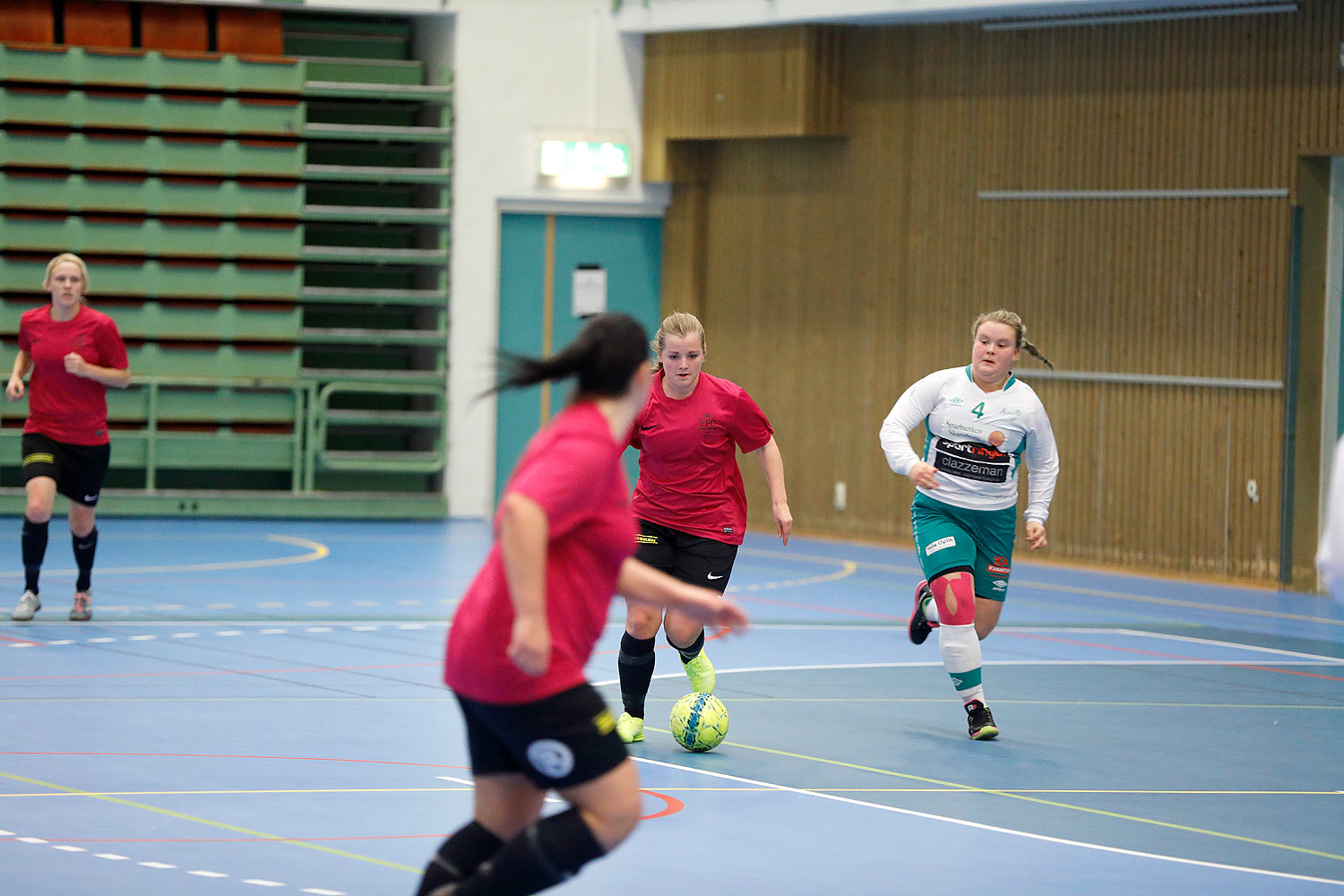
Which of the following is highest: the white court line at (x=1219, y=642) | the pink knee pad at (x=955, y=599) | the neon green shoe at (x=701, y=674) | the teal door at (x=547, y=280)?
the teal door at (x=547, y=280)

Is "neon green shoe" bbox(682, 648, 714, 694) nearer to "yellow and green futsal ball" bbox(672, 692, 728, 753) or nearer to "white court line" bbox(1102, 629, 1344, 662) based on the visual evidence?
"yellow and green futsal ball" bbox(672, 692, 728, 753)

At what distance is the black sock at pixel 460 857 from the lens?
418 centimetres

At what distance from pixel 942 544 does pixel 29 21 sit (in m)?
12.3

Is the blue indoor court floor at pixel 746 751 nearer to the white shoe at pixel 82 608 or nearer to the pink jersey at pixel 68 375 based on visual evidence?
the white shoe at pixel 82 608

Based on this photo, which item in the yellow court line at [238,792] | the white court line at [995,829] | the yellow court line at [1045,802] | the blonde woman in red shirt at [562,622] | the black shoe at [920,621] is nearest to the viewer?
the blonde woman in red shirt at [562,622]

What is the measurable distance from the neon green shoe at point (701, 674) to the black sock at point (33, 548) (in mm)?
4583

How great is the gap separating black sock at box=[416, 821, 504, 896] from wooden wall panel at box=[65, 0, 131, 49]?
47.0 feet

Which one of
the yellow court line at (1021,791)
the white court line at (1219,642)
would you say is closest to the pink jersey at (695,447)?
the yellow court line at (1021,791)

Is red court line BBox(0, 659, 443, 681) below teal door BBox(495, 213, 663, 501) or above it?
below

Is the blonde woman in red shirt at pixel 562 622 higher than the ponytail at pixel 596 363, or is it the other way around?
the ponytail at pixel 596 363

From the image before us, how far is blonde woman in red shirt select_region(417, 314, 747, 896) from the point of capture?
3.89m

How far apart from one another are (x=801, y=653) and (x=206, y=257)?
905 cm

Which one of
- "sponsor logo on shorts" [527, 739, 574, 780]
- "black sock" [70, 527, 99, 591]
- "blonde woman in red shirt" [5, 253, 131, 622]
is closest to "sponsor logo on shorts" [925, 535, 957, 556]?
"sponsor logo on shorts" [527, 739, 574, 780]

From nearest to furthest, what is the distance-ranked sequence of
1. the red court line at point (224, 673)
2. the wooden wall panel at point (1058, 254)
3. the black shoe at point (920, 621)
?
1. the red court line at point (224, 673)
2. the black shoe at point (920, 621)
3. the wooden wall panel at point (1058, 254)
